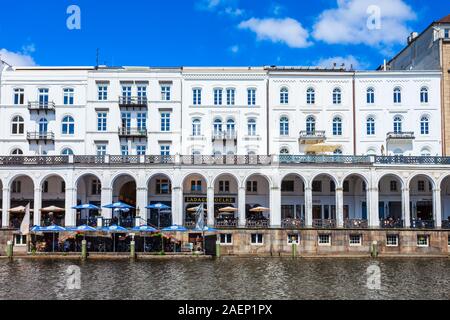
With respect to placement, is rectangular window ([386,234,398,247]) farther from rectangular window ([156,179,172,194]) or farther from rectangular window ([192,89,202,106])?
rectangular window ([192,89,202,106])

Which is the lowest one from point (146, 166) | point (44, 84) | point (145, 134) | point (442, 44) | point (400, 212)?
point (400, 212)

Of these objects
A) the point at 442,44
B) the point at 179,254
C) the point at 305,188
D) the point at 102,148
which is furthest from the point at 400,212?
the point at 102,148

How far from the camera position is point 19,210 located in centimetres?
5222

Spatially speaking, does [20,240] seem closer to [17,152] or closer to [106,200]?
[106,200]

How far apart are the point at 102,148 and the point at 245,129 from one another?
15.7 m

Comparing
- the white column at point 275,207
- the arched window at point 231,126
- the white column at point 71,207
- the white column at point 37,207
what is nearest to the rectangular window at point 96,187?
the white column at point 71,207

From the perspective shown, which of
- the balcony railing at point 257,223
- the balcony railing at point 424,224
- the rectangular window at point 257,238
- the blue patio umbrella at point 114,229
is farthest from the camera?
the balcony railing at point 424,224

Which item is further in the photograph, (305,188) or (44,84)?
(44,84)

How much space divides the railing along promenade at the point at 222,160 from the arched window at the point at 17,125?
4.75 metres

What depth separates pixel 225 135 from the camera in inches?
2253

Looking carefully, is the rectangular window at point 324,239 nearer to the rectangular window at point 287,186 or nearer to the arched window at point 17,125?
the rectangular window at point 287,186

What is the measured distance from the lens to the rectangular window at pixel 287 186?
57062 millimetres
